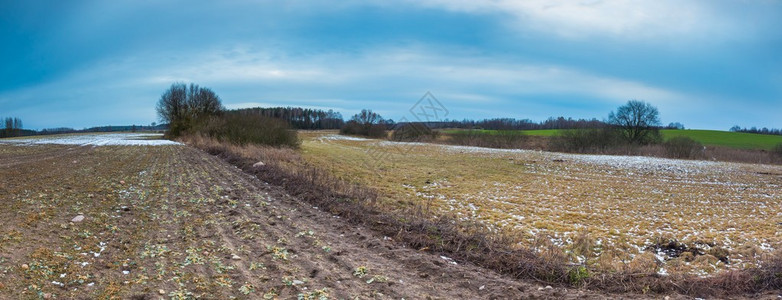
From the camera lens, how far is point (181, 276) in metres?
5.15

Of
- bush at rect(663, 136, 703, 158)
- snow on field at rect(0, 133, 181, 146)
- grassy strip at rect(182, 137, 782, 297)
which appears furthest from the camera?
bush at rect(663, 136, 703, 158)

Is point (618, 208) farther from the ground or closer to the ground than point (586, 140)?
closer to the ground

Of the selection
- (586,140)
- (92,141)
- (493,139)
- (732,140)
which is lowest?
(92,141)

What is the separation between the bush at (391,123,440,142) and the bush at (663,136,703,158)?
103 feet

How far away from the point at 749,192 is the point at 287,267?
2356 centimetres

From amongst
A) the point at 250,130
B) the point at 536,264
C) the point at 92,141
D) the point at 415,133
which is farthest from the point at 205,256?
the point at 415,133

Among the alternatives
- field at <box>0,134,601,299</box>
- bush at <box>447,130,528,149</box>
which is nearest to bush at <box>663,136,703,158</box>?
bush at <box>447,130,528,149</box>

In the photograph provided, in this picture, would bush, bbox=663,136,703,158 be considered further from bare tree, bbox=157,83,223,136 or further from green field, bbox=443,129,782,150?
bare tree, bbox=157,83,223,136

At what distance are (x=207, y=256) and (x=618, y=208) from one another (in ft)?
47.2

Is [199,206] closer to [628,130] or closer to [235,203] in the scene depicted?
[235,203]

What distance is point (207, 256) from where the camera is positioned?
5.99 m

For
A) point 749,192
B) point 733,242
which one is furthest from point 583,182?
point 733,242

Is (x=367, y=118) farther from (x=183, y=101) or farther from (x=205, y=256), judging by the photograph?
(x=205, y=256)

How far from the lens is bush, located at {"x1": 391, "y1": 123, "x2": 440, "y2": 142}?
60.2 meters
